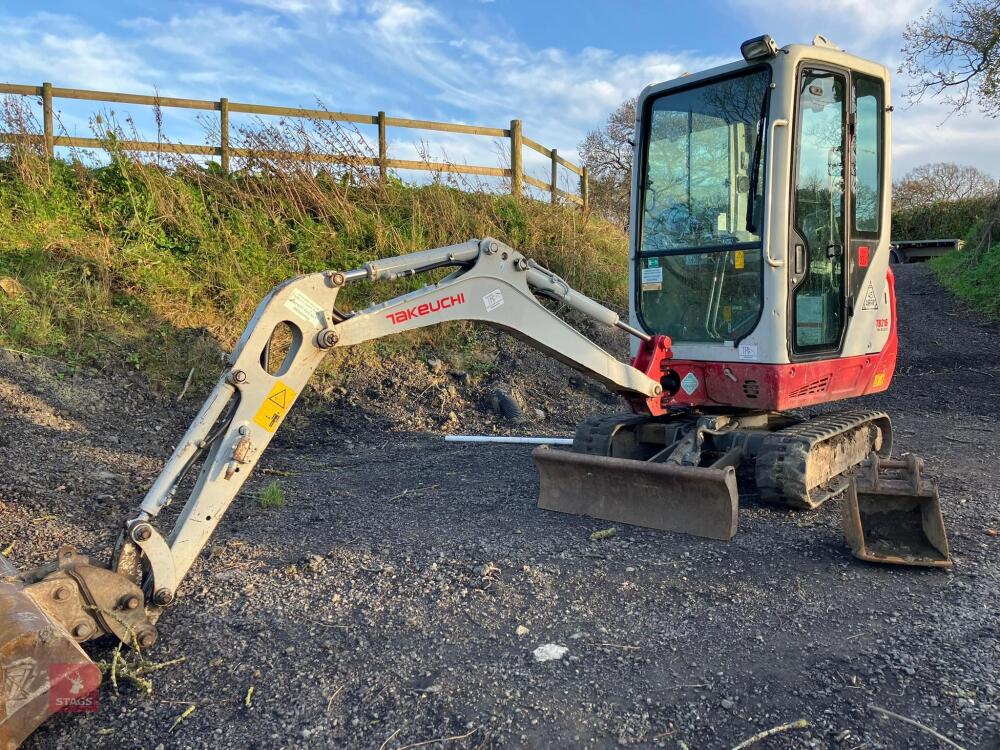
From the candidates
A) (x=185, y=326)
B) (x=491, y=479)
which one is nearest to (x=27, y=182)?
(x=185, y=326)

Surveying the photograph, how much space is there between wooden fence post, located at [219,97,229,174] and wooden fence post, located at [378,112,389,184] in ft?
7.00

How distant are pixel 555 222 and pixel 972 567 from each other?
882 centimetres

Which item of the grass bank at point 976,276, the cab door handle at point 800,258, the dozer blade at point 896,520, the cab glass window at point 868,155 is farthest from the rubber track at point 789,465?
the grass bank at point 976,276

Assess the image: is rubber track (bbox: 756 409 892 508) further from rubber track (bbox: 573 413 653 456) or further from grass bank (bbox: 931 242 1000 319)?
grass bank (bbox: 931 242 1000 319)

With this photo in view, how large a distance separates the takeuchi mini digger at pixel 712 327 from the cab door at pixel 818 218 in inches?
0.6

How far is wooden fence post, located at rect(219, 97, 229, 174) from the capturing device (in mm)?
9938

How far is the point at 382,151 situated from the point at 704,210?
700cm

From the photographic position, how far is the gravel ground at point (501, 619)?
8.25ft

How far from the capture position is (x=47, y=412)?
6234mm

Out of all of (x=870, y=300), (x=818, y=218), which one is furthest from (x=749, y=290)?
(x=870, y=300)

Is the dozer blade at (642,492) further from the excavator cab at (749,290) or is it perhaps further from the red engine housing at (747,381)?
the red engine housing at (747,381)

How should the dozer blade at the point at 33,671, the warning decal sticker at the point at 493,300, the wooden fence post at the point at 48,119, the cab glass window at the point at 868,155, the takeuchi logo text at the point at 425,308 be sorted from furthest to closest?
the wooden fence post at the point at 48,119 < the cab glass window at the point at 868,155 < the warning decal sticker at the point at 493,300 < the takeuchi logo text at the point at 425,308 < the dozer blade at the point at 33,671

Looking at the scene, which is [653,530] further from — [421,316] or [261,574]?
[261,574]

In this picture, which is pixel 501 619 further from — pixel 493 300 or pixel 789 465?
pixel 789 465
